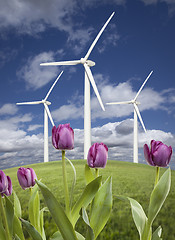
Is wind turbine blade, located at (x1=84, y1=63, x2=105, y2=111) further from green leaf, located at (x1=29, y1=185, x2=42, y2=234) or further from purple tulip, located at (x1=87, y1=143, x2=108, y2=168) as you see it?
→ purple tulip, located at (x1=87, y1=143, x2=108, y2=168)

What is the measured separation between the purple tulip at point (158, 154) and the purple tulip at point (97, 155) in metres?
0.66

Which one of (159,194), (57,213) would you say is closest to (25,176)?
(57,213)

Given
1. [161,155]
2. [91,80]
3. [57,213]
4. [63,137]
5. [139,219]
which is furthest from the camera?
[91,80]

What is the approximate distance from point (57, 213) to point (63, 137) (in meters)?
0.99

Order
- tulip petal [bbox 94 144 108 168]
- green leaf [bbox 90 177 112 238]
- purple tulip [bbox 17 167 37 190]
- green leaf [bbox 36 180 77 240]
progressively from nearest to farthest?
green leaf [bbox 36 180 77 240], green leaf [bbox 90 177 112 238], tulip petal [bbox 94 144 108 168], purple tulip [bbox 17 167 37 190]

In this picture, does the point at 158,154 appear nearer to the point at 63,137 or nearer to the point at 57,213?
the point at 63,137

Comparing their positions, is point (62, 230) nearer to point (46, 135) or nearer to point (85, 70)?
point (85, 70)

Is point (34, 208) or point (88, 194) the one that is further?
point (34, 208)

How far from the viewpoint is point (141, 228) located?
4.05 m

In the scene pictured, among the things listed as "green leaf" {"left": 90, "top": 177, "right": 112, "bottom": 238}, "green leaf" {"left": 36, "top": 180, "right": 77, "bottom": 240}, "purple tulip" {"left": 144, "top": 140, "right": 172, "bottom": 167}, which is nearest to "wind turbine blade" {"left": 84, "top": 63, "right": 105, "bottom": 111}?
"purple tulip" {"left": 144, "top": 140, "right": 172, "bottom": 167}

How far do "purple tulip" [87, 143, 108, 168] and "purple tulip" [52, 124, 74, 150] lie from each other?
41cm

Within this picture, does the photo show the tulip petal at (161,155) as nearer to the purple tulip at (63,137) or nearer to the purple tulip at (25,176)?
the purple tulip at (63,137)

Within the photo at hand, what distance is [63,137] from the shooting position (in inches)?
142

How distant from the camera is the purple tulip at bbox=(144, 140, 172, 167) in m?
3.90
